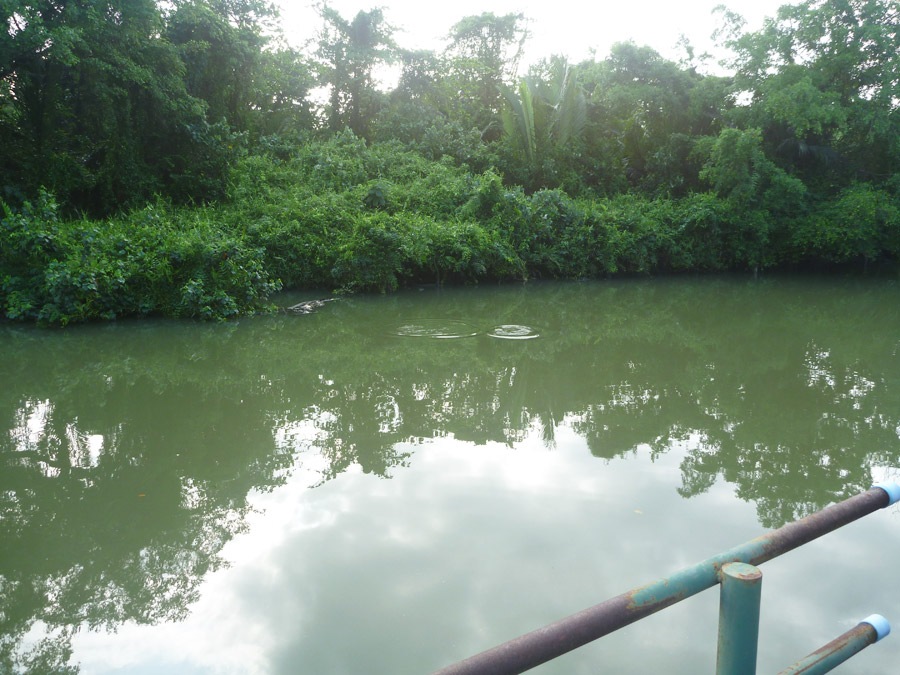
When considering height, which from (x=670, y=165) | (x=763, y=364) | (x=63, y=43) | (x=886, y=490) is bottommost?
(x=763, y=364)

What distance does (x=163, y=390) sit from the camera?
6035 mm

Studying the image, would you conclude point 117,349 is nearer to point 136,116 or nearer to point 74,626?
point 74,626

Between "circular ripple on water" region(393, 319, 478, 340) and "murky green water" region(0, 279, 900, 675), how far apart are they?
0.79ft

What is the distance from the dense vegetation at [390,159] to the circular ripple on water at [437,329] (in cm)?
251

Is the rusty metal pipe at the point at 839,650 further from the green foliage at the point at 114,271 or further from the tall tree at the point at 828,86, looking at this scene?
the tall tree at the point at 828,86

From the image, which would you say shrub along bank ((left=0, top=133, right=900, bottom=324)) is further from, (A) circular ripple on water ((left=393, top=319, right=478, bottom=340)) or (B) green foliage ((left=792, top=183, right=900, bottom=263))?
(A) circular ripple on water ((left=393, top=319, right=478, bottom=340))

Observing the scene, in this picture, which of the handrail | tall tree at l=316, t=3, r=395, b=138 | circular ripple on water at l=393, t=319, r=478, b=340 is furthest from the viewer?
tall tree at l=316, t=3, r=395, b=138

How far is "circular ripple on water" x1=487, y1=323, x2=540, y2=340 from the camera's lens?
844cm

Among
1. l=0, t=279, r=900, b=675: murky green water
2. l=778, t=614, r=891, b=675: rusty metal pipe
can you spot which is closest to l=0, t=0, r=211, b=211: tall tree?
l=0, t=279, r=900, b=675: murky green water

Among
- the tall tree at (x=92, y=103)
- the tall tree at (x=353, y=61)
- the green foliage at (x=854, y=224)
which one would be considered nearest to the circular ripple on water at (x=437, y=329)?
the tall tree at (x=92, y=103)

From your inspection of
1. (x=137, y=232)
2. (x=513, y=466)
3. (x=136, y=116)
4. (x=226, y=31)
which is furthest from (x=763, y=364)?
(x=226, y=31)

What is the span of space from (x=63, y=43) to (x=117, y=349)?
16.7 ft

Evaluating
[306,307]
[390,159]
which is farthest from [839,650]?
[390,159]

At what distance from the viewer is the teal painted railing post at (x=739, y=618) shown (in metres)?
1.17
